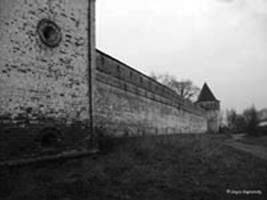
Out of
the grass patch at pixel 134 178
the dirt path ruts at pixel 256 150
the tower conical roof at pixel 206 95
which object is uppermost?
the tower conical roof at pixel 206 95

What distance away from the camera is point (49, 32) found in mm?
7895

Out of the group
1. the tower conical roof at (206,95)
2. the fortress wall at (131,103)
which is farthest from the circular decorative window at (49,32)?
the tower conical roof at (206,95)

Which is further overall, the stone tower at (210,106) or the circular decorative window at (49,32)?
the stone tower at (210,106)

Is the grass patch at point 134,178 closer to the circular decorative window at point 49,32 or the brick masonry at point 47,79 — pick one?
the brick masonry at point 47,79

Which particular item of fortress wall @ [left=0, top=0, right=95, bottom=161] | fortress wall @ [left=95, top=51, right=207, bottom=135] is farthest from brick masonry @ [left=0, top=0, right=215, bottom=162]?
fortress wall @ [left=95, top=51, right=207, bottom=135]

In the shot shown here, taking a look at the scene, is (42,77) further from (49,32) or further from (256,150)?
(256,150)

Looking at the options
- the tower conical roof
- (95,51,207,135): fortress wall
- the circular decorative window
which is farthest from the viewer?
the tower conical roof

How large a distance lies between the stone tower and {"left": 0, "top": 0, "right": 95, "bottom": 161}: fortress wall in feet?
113

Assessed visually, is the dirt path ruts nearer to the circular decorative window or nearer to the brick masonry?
the brick masonry

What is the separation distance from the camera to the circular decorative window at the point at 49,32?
300 inches

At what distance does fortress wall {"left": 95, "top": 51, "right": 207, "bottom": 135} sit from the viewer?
37.7 feet

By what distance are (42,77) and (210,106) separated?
38.3 meters

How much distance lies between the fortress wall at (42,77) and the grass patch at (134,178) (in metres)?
0.85

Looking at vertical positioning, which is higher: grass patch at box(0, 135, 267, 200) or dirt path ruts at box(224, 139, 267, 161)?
grass patch at box(0, 135, 267, 200)
